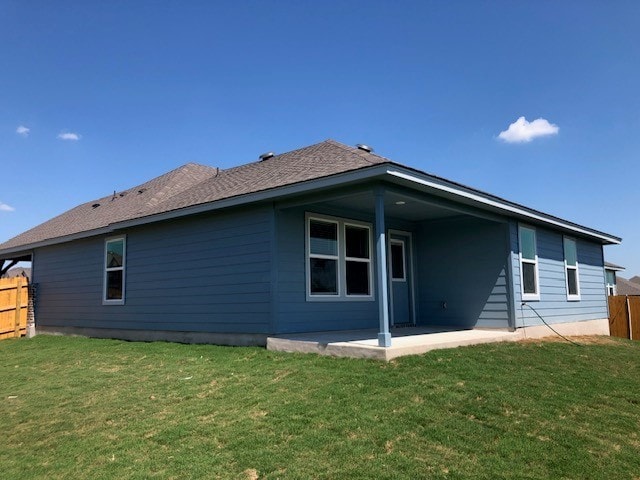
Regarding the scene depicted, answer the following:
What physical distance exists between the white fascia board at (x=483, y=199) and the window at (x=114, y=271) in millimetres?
8241

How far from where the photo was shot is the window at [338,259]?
9.44 m

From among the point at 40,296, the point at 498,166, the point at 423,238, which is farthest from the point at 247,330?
the point at 498,166

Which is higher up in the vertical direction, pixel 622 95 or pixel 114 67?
pixel 114 67

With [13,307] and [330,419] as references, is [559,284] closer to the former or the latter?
[330,419]

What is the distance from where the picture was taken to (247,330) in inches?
353

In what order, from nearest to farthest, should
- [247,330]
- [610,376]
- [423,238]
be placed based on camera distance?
[610,376]
[247,330]
[423,238]

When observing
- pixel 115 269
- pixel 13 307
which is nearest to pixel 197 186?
pixel 115 269

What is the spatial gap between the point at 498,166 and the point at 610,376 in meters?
10.0

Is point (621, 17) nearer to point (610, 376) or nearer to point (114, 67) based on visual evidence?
point (610, 376)

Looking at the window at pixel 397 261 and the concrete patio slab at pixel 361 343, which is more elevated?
the window at pixel 397 261

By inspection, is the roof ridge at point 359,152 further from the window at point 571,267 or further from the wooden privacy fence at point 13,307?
the wooden privacy fence at point 13,307

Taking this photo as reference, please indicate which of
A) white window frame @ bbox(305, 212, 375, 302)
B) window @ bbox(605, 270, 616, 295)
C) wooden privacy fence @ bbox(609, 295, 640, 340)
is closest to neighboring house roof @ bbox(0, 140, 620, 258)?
white window frame @ bbox(305, 212, 375, 302)

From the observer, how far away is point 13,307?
14461 millimetres

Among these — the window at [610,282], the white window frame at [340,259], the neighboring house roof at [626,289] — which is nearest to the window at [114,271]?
the white window frame at [340,259]
